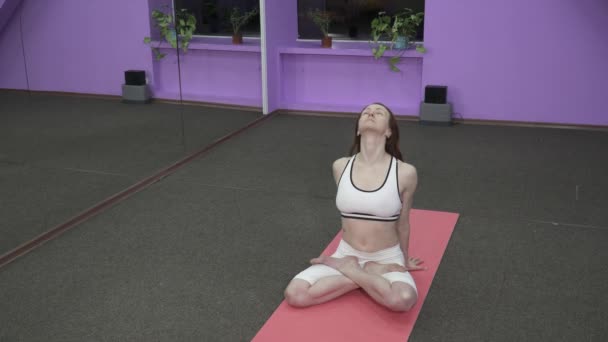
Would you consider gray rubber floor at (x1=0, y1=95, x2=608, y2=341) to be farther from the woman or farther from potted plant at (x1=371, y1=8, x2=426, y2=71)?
potted plant at (x1=371, y1=8, x2=426, y2=71)

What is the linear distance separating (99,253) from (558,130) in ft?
Result: 13.3

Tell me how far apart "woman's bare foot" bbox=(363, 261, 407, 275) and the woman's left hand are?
0.17 m

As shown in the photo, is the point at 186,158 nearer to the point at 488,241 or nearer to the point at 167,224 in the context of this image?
the point at 167,224

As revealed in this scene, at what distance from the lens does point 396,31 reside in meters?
5.56

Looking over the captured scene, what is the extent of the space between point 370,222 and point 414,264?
37 cm

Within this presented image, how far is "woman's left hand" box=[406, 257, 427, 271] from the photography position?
2740 millimetres

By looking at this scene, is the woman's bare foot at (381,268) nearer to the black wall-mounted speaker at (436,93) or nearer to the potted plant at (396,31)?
the black wall-mounted speaker at (436,93)

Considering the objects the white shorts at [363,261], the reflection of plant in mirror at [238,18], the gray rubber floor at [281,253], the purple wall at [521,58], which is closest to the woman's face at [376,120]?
the white shorts at [363,261]

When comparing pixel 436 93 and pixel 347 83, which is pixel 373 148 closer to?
pixel 436 93

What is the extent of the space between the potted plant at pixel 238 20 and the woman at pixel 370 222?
2448 millimetres

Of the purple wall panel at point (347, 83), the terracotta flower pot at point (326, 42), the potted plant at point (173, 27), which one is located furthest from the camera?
the terracotta flower pot at point (326, 42)

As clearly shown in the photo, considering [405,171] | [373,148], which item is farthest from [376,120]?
[405,171]

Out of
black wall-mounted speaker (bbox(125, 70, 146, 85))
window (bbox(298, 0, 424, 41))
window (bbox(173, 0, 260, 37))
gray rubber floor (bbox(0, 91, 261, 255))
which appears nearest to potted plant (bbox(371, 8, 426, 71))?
window (bbox(298, 0, 424, 41))

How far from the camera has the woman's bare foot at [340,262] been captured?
2564 mm
